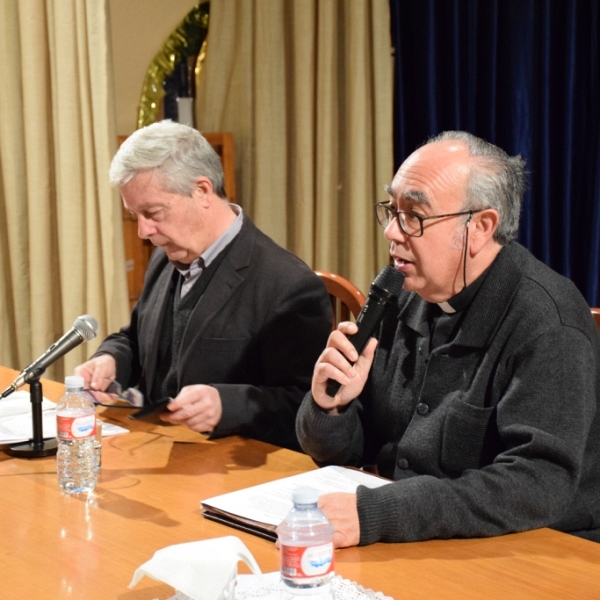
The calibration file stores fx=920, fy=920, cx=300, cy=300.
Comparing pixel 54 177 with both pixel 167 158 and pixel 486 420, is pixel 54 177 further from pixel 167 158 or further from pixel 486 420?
pixel 486 420

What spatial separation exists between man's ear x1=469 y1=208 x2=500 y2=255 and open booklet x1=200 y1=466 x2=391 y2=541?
446 mm

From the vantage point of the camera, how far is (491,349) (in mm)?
1560

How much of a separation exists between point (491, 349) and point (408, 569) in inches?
17.1

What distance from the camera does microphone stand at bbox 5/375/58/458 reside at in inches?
72.8

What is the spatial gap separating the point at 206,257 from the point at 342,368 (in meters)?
0.77

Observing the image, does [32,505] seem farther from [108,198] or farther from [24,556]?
[108,198]

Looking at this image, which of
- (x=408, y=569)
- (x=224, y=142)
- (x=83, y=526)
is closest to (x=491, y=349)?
(x=408, y=569)

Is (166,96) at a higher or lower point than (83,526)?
higher

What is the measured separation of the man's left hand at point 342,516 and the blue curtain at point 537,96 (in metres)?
2.21

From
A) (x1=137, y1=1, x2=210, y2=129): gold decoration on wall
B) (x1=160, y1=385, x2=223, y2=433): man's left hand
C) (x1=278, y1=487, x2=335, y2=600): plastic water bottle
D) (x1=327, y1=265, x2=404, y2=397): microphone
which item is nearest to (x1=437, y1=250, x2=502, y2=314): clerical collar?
(x1=327, y1=265, x2=404, y2=397): microphone

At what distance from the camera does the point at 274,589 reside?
1.20 metres

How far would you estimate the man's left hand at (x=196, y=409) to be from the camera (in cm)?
185

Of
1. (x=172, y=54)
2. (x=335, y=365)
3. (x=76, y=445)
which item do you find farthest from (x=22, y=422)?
(x=172, y=54)

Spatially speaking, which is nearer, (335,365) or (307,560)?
(307,560)
